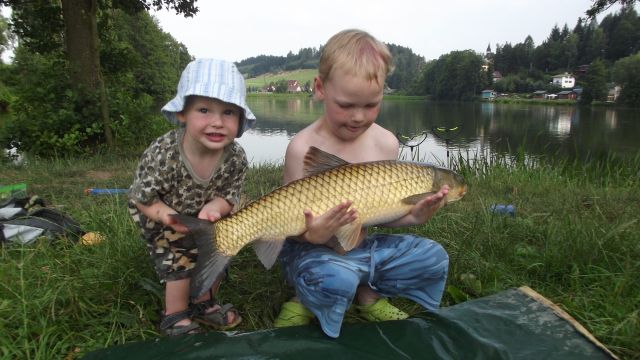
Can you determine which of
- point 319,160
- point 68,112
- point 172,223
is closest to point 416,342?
point 319,160

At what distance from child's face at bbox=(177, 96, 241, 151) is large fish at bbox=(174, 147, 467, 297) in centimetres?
34

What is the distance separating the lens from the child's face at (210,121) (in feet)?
5.80

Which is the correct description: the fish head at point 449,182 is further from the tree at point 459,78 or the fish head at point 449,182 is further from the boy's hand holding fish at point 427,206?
the tree at point 459,78

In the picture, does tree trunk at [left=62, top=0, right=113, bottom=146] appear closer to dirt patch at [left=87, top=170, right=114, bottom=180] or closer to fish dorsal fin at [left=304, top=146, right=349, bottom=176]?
dirt patch at [left=87, top=170, right=114, bottom=180]

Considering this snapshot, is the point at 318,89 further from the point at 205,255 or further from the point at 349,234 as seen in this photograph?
the point at 205,255

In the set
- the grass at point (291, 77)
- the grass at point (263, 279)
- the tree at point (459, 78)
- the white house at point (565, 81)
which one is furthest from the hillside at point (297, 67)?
the grass at point (263, 279)

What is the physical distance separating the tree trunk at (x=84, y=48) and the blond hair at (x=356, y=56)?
5687 mm

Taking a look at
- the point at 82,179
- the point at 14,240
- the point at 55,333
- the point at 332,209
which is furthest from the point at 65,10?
the point at 332,209

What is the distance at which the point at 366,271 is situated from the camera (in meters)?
1.92

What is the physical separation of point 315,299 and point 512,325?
802 mm

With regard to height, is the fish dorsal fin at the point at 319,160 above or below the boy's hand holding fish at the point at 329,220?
above

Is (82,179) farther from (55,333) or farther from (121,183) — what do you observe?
(55,333)

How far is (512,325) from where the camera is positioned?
1.76 metres

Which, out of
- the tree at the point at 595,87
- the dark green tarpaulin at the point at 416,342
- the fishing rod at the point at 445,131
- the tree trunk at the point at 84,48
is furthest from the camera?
the tree at the point at 595,87
